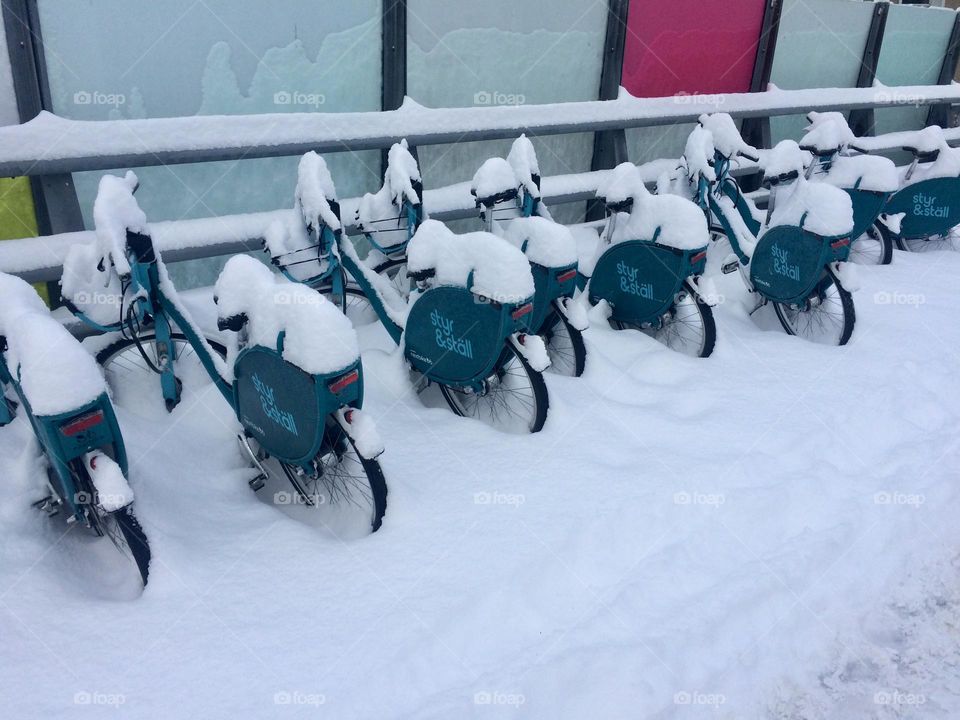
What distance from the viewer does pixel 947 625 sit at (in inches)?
107

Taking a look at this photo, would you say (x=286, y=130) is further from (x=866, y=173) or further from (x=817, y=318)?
(x=866, y=173)

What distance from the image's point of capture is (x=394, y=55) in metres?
5.10

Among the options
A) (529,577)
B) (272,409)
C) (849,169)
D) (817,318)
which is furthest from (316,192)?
(849,169)

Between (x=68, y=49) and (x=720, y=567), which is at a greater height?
(x=68, y=49)

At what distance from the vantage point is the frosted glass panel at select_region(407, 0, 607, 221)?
5.36 m

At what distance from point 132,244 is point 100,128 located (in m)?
1.20

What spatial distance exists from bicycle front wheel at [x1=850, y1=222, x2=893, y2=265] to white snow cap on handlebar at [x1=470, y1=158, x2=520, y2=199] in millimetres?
3788

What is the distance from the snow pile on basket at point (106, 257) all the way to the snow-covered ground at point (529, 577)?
19.4 inches

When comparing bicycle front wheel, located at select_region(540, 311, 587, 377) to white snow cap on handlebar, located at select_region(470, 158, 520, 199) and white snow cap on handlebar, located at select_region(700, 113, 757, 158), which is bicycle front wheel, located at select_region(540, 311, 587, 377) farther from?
white snow cap on handlebar, located at select_region(700, 113, 757, 158)

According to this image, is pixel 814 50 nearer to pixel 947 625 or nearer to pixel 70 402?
pixel 947 625

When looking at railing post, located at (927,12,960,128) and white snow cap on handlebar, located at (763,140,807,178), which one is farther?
railing post, located at (927,12,960,128)

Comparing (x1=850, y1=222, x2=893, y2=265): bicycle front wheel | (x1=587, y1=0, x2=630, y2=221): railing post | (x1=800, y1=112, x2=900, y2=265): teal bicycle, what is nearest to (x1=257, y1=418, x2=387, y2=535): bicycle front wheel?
(x1=587, y1=0, x2=630, y2=221): railing post

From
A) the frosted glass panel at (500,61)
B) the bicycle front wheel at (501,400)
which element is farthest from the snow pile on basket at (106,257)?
the frosted glass panel at (500,61)

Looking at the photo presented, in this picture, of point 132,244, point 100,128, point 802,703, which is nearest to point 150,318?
point 132,244
